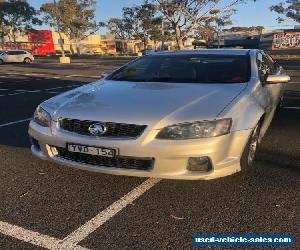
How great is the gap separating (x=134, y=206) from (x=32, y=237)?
915 millimetres

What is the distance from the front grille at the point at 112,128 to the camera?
3509 millimetres

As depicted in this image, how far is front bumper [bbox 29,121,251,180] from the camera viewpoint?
3.43 m

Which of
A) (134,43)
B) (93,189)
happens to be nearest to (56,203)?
(93,189)

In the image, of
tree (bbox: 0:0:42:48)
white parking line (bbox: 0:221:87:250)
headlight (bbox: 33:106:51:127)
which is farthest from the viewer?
tree (bbox: 0:0:42:48)

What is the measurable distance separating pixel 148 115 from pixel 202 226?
107cm

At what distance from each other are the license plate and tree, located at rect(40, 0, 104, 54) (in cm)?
6110

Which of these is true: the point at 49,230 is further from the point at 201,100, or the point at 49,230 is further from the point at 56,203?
the point at 201,100

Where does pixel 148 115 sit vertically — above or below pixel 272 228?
above

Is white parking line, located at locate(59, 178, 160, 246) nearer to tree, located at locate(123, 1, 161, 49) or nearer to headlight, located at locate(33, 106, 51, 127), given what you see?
headlight, located at locate(33, 106, 51, 127)

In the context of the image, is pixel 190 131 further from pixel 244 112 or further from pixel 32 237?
pixel 32 237

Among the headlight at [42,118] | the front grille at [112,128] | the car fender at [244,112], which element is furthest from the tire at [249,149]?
the headlight at [42,118]

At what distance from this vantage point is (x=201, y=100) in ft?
12.7

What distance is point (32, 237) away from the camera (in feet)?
9.98

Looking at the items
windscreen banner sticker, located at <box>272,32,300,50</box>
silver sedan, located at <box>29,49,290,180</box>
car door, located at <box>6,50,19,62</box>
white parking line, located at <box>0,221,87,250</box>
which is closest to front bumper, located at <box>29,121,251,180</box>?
silver sedan, located at <box>29,49,290,180</box>
